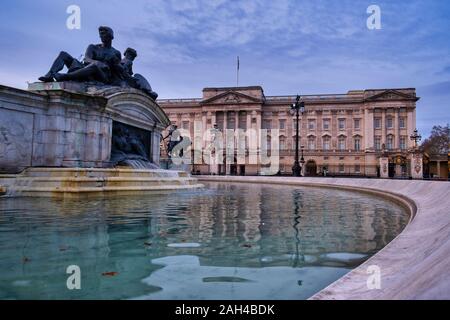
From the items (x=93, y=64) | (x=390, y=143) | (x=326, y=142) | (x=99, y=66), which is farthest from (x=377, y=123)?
(x=93, y=64)

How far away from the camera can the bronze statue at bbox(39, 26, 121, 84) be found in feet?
39.3

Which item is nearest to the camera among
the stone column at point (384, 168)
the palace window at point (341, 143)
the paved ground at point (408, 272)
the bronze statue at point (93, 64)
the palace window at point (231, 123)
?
the paved ground at point (408, 272)

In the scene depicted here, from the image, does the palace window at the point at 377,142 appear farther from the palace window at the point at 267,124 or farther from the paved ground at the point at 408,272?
the paved ground at the point at 408,272

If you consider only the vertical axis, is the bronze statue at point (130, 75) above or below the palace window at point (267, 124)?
below

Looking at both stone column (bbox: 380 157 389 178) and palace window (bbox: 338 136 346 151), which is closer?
stone column (bbox: 380 157 389 178)

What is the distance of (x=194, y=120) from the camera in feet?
245

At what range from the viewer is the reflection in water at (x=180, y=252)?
2533 millimetres

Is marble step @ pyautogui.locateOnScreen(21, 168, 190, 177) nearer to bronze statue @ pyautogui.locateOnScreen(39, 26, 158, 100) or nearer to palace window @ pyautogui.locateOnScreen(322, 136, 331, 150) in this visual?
bronze statue @ pyautogui.locateOnScreen(39, 26, 158, 100)

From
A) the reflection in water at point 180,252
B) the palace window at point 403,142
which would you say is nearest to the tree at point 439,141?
the palace window at point 403,142

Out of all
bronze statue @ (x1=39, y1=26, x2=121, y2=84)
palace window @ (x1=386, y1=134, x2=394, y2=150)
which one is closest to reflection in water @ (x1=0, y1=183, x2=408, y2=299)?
bronze statue @ (x1=39, y1=26, x2=121, y2=84)

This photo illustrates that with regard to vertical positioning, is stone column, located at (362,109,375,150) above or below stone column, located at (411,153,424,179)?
above

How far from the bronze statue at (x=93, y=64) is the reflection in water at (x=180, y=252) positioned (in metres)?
7.14

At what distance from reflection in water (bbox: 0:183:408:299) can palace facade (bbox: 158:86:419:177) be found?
62.6 metres

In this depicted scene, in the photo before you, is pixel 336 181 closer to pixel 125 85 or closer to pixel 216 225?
pixel 125 85
